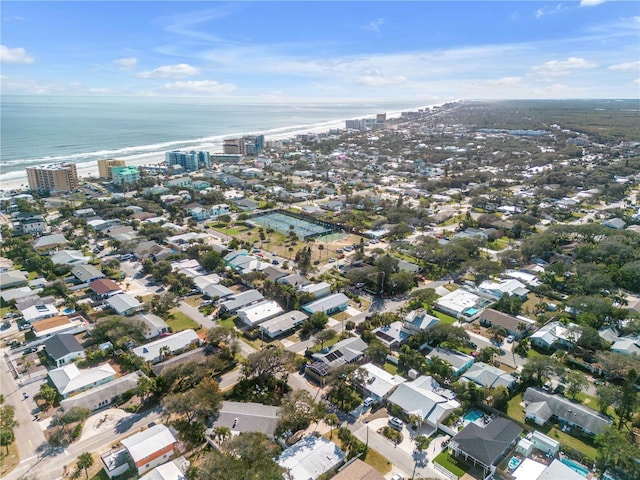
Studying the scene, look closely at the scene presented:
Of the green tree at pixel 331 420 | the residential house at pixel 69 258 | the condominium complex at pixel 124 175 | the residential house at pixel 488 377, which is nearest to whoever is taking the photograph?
the green tree at pixel 331 420

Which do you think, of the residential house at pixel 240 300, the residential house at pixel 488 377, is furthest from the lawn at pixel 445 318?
the residential house at pixel 240 300

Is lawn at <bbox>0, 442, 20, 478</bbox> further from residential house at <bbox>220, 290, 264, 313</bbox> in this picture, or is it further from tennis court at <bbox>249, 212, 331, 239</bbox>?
tennis court at <bbox>249, 212, 331, 239</bbox>

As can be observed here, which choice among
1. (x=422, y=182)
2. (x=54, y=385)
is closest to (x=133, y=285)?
(x=54, y=385)

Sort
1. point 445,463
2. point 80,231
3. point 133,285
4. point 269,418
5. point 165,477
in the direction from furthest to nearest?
point 80,231 → point 133,285 → point 269,418 → point 445,463 → point 165,477

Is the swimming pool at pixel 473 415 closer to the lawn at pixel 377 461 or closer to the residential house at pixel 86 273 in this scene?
the lawn at pixel 377 461

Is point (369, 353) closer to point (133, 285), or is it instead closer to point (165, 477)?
point (165, 477)
